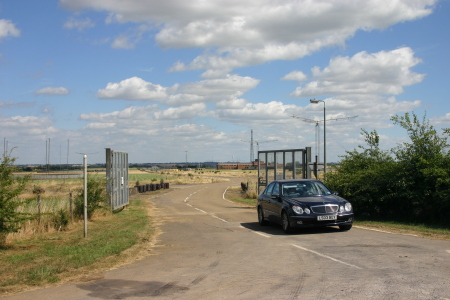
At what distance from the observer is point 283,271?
27.4ft

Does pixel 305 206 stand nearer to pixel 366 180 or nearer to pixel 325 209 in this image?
pixel 325 209

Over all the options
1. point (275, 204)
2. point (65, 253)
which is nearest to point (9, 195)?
point (65, 253)

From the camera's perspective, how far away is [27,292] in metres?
7.55

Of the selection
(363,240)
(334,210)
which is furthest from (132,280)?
(334,210)

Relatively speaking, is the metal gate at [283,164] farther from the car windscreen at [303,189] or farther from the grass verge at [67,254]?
the grass verge at [67,254]

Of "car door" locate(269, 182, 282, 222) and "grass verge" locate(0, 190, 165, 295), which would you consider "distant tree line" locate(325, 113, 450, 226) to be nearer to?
"car door" locate(269, 182, 282, 222)

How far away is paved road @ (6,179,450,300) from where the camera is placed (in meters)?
6.89

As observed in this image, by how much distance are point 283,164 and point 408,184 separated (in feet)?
33.0

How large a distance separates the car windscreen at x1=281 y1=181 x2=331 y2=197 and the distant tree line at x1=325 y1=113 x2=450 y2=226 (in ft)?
9.30

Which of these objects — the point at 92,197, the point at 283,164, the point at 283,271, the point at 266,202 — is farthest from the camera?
the point at 283,164

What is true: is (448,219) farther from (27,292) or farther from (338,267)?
(27,292)

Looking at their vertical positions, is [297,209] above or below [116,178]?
below

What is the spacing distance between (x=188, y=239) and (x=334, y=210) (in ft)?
14.1

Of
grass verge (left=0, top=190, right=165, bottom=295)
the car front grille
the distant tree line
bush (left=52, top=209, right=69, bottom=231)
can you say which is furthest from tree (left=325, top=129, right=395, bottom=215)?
bush (left=52, top=209, right=69, bottom=231)
